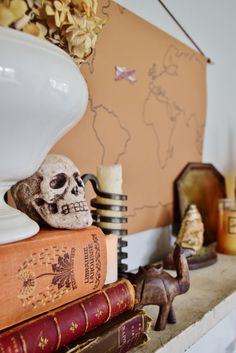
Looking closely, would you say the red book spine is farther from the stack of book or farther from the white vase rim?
the white vase rim

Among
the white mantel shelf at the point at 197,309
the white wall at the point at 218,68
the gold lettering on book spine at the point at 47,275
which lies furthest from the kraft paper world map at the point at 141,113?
the gold lettering on book spine at the point at 47,275

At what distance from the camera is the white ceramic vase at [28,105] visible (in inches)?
13.9

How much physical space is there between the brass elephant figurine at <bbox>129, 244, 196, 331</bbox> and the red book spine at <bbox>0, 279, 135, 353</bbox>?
0.03 m

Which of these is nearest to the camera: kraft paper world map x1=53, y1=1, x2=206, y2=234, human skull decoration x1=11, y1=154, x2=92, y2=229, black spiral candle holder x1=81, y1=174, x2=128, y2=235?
human skull decoration x1=11, y1=154, x2=92, y2=229

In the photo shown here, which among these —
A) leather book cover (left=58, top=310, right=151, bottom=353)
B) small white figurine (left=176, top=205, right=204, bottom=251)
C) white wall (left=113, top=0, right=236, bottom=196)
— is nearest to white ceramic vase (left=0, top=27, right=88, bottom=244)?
leather book cover (left=58, top=310, right=151, bottom=353)

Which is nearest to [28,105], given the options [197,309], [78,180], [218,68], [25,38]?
[25,38]

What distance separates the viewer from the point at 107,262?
0.54 meters

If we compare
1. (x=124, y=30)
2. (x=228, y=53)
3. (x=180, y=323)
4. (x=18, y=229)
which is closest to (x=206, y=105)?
(x=228, y=53)

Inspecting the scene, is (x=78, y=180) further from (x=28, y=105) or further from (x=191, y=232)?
(x=191, y=232)

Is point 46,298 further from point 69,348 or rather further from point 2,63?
point 2,63

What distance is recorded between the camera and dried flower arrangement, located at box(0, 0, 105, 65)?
1.24 ft

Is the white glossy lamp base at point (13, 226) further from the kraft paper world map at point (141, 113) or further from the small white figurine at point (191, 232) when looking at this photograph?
the small white figurine at point (191, 232)

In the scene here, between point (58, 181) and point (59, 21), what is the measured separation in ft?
0.67

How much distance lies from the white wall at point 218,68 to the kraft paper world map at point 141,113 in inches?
2.9
